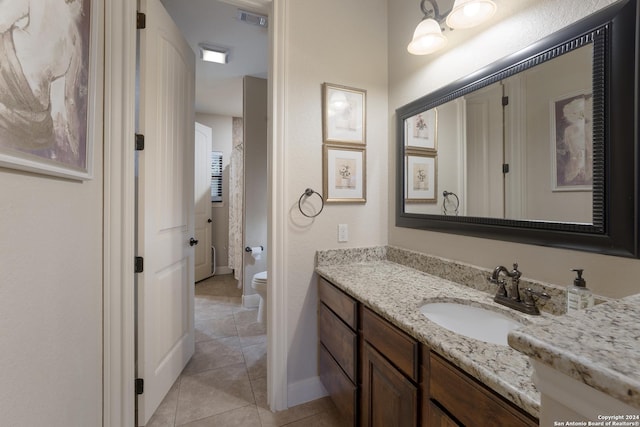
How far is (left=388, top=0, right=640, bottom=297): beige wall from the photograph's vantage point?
0.84 meters

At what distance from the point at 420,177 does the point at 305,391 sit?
1464 millimetres

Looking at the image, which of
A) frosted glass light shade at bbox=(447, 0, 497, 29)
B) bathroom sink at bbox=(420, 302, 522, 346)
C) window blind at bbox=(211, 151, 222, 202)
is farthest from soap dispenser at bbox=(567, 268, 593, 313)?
window blind at bbox=(211, 151, 222, 202)

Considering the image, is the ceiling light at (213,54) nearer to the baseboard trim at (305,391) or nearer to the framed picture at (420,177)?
the framed picture at (420,177)

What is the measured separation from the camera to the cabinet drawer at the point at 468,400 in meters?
0.57

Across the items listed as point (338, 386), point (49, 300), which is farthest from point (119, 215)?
A: point (338, 386)

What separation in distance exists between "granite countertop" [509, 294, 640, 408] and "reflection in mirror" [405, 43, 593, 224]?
601 mm

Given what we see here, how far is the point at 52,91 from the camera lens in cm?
79

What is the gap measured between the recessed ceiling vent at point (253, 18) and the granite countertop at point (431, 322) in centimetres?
192

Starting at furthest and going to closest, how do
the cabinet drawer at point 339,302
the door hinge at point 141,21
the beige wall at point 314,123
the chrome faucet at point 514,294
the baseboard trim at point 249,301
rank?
1. the baseboard trim at point 249,301
2. the beige wall at point 314,123
3. the door hinge at point 141,21
4. the cabinet drawer at point 339,302
5. the chrome faucet at point 514,294

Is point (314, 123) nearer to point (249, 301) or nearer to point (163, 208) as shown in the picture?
point (163, 208)

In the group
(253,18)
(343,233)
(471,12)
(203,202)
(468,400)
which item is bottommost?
(468,400)

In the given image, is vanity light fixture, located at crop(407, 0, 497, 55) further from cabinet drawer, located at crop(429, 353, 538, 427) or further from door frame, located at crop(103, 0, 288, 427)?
door frame, located at crop(103, 0, 288, 427)

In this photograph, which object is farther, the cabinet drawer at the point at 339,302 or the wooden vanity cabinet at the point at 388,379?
the cabinet drawer at the point at 339,302

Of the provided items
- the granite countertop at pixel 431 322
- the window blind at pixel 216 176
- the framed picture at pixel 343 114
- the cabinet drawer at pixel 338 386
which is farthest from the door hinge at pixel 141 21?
the window blind at pixel 216 176
